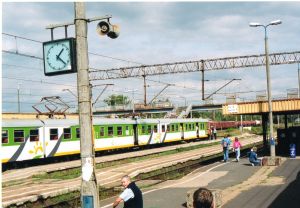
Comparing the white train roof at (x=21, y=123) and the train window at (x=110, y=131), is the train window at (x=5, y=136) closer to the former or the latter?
the white train roof at (x=21, y=123)

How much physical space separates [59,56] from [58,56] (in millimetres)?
26

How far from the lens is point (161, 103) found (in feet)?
264

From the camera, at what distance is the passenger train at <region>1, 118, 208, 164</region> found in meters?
25.1

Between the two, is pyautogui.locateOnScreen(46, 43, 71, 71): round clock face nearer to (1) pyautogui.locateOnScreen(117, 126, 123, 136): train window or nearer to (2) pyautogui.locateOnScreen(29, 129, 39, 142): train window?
(2) pyautogui.locateOnScreen(29, 129, 39, 142): train window

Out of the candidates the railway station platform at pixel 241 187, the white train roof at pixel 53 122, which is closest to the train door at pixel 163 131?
the white train roof at pixel 53 122

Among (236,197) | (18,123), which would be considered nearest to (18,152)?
(18,123)

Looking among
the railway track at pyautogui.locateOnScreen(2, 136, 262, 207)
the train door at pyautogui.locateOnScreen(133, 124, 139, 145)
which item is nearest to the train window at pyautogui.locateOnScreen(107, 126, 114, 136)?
the train door at pyautogui.locateOnScreen(133, 124, 139, 145)

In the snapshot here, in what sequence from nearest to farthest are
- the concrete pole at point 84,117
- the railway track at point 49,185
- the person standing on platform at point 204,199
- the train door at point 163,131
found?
the person standing on platform at point 204,199
the concrete pole at point 84,117
the railway track at point 49,185
the train door at point 163,131

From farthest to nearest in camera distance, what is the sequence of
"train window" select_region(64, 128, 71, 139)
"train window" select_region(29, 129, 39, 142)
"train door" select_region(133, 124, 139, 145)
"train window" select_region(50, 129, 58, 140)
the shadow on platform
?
"train door" select_region(133, 124, 139, 145)
"train window" select_region(64, 128, 71, 139)
"train window" select_region(50, 129, 58, 140)
"train window" select_region(29, 129, 39, 142)
the shadow on platform

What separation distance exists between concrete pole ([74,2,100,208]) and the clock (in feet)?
0.39

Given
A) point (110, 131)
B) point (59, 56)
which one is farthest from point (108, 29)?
point (110, 131)

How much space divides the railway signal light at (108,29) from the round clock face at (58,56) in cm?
65

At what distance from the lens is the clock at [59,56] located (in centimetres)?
709

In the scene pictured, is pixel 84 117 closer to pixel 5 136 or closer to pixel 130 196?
pixel 130 196
